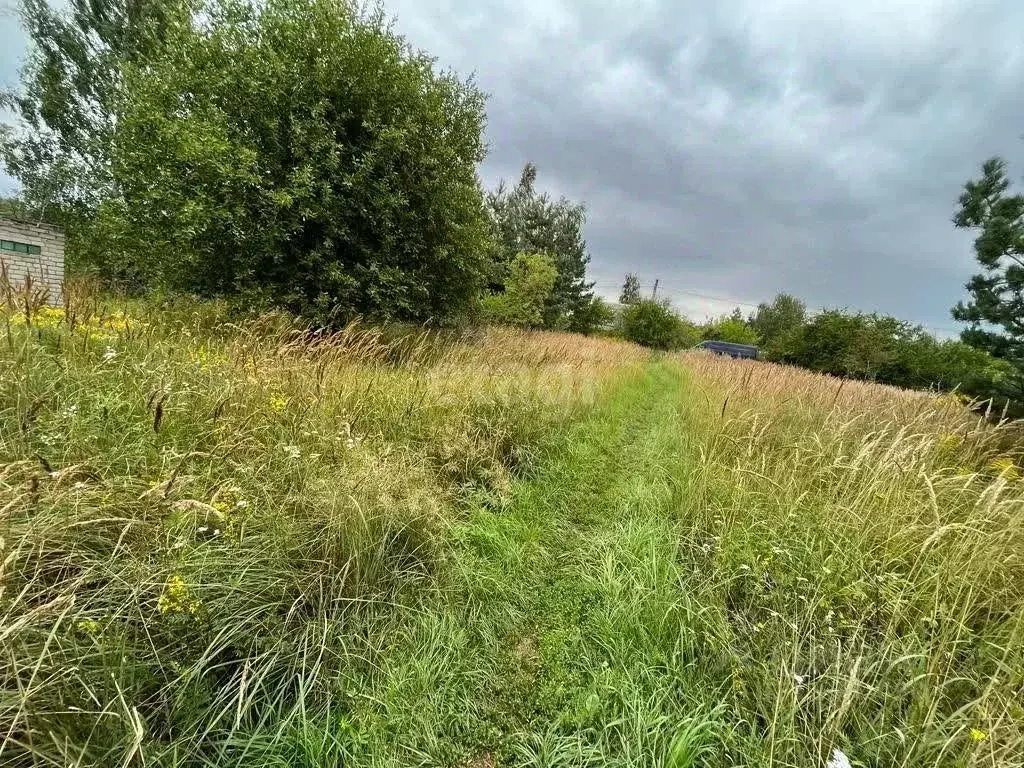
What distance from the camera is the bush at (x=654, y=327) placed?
26.8 m

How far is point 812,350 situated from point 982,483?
2879 centimetres

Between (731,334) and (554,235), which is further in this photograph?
(731,334)

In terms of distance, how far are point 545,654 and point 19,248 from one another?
13.5 meters

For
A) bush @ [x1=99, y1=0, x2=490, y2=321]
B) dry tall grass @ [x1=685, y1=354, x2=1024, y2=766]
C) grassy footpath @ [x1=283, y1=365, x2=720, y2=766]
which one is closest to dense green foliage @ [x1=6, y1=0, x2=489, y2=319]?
bush @ [x1=99, y1=0, x2=490, y2=321]

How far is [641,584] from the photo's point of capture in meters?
2.25

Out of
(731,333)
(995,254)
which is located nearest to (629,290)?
(731,333)

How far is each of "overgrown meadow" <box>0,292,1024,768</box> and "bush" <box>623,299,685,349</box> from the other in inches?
966

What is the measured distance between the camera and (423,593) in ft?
7.27

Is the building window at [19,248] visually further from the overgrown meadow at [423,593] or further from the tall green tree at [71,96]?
→ the overgrown meadow at [423,593]

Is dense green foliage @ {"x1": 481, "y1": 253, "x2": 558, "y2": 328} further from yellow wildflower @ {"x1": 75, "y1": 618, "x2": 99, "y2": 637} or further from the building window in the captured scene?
yellow wildflower @ {"x1": 75, "y1": 618, "x2": 99, "y2": 637}

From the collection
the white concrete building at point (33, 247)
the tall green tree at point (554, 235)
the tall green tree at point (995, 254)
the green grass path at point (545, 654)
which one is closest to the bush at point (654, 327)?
the tall green tree at point (554, 235)

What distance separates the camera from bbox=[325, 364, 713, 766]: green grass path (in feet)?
4.95

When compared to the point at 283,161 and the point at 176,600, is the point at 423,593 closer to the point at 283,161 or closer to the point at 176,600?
the point at 176,600

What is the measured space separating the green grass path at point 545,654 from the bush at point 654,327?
25.4m
